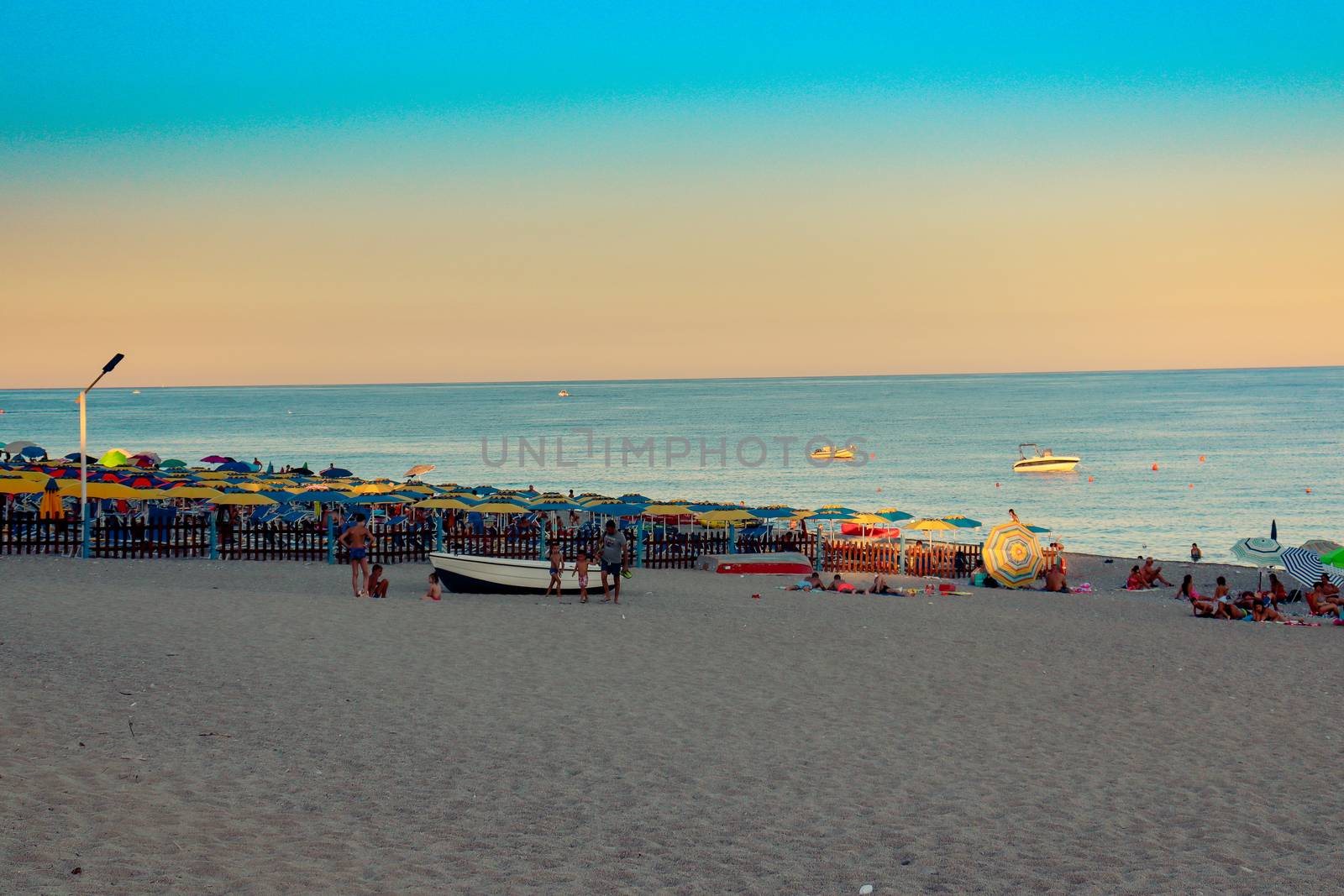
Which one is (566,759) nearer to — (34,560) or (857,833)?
(857,833)

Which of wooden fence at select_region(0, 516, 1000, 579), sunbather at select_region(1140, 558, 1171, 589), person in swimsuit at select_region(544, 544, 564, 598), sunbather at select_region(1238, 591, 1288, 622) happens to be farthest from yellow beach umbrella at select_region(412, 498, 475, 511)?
sunbather at select_region(1238, 591, 1288, 622)

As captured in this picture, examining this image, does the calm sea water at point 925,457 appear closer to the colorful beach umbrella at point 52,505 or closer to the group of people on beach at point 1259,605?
the group of people on beach at point 1259,605

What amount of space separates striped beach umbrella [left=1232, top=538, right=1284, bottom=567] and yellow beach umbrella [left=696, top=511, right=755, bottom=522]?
11847 mm

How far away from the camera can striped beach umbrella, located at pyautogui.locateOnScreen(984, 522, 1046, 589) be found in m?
27.3

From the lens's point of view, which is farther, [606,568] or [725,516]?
[725,516]

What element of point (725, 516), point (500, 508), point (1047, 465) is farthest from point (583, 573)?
point (1047, 465)

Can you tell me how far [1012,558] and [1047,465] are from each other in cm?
5730

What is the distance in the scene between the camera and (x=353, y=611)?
17.5 metres

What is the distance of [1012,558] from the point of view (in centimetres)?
2730

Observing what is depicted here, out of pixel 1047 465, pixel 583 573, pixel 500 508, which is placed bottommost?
pixel 583 573

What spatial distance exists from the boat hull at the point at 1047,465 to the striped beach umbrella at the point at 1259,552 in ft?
173

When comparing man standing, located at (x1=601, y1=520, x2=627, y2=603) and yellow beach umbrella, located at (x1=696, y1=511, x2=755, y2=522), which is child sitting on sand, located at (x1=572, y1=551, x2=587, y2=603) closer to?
man standing, located at (x1=601, y1=520, x2=627, y2=603)

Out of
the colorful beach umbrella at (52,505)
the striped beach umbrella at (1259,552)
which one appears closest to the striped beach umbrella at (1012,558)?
the striped beach umbrella at (1259,552)

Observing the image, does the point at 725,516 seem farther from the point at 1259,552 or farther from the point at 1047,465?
the point at 1047,465
